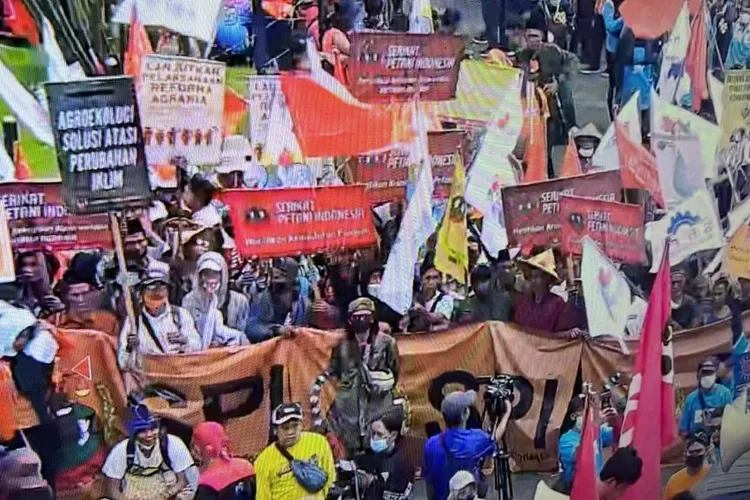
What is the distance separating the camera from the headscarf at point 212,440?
2434 mm

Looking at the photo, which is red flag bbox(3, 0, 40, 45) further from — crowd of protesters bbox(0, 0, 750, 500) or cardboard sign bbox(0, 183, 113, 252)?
crowd of protesters bbox(0, 0, 750, 500)

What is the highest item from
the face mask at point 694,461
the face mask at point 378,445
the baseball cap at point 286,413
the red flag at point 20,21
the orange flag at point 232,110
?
the red flag at point 20,21

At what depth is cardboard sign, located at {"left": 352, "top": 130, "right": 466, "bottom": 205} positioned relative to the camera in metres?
2.59

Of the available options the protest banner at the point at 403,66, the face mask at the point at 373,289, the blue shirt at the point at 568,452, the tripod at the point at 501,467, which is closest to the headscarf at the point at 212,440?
the face mask at the point at 373,289

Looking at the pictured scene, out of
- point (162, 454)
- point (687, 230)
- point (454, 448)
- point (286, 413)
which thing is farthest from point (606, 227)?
point (162, 454)

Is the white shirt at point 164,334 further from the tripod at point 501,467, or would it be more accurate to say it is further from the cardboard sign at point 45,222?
the tripod at point 501,467

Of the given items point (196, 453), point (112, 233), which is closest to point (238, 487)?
point (196, 453)

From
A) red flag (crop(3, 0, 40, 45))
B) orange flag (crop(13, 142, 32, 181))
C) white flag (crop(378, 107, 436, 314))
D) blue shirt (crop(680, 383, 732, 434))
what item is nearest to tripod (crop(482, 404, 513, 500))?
white flag (crop(378, 107, 436, 314))

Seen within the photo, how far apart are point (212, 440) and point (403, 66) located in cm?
99

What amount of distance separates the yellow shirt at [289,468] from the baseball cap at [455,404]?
332 millimetres

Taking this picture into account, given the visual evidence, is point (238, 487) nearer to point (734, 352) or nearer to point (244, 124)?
point (244, 124)

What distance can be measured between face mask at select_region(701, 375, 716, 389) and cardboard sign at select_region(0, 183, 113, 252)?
1.87 meters

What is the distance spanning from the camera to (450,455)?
2.76 meters

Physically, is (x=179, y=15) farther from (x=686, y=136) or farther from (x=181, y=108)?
(x=686, y=136)
